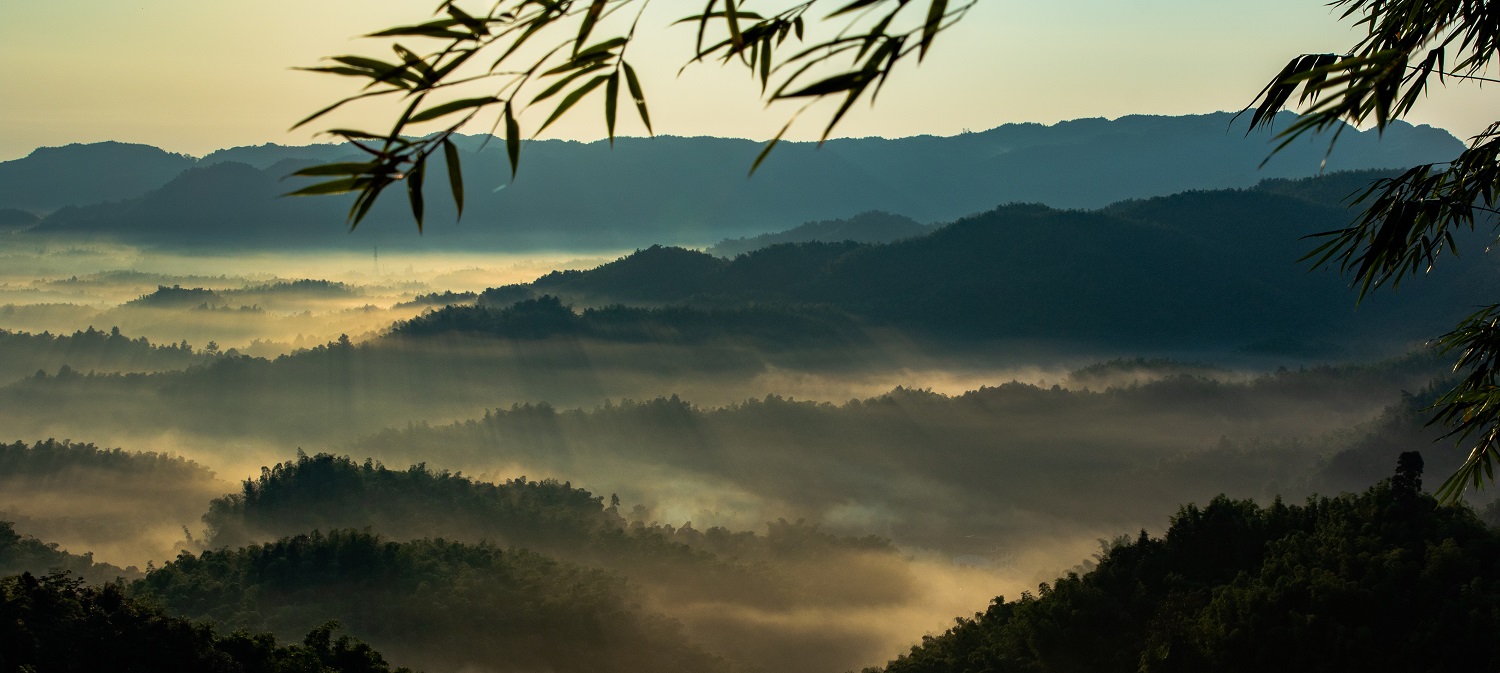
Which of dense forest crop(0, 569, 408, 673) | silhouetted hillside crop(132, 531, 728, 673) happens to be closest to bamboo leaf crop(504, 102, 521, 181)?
dense forest crop(0, 569, 408, 673)

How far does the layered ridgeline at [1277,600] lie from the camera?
2942 centimetres

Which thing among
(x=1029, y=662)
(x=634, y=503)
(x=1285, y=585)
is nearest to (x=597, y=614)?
(x=1029, y=662)

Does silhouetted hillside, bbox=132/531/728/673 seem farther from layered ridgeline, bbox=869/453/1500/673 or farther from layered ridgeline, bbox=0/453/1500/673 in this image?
layered ridgeline, bbox=869/453/1500/673

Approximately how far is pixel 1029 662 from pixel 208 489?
186 meters

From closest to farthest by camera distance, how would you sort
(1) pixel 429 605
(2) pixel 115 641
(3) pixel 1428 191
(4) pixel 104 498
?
(3) pixel 1428 191 < (2) pixel 115 641 < (1) pixel 429 605 < (4) pixel 104 498

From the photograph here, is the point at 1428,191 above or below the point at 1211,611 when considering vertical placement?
above

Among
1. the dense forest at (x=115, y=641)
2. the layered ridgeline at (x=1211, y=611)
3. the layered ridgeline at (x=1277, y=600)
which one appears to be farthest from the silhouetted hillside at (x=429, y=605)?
the dense forest at (x=115, y=641)

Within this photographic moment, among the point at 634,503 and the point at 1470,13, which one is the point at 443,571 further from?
the point at 634,503

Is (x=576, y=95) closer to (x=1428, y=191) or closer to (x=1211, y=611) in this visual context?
(x=1428, y=191)

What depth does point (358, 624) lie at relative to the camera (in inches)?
2751

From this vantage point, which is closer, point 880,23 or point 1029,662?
point 880,23

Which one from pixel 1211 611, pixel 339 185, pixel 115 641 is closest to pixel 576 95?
pixel 339 185

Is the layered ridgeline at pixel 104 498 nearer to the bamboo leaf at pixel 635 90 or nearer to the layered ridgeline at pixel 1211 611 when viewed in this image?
the layered ridgeline at pixel 1211 611

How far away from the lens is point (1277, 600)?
101 feet
